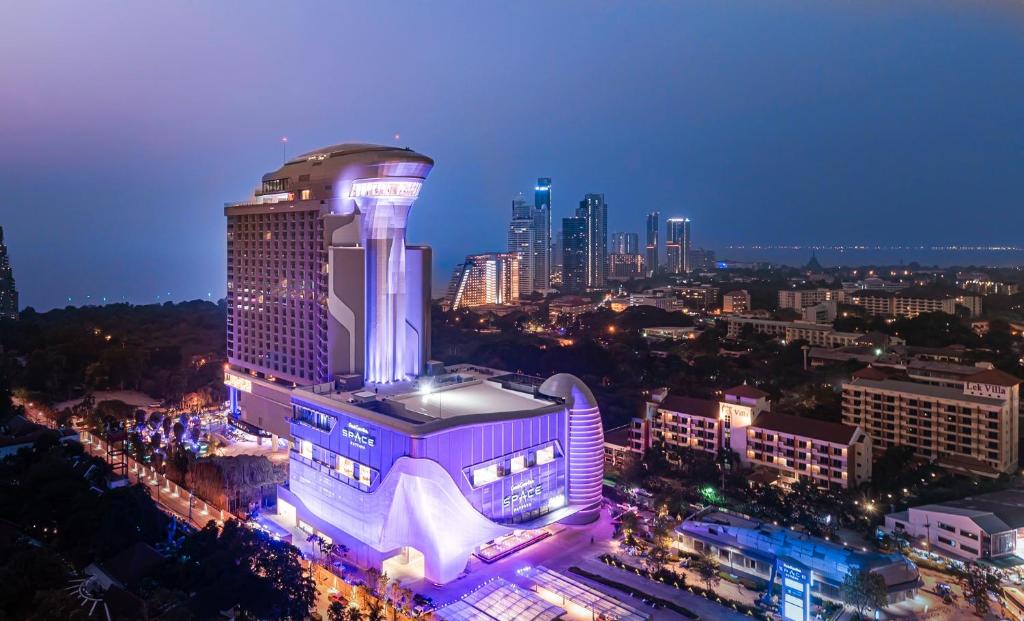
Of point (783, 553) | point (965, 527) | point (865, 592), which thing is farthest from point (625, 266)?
point (865, 592)

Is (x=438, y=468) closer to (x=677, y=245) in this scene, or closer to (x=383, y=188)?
(x=383, y=188)

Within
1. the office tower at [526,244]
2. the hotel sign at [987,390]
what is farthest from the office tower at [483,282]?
the hotel sign at [987,390]

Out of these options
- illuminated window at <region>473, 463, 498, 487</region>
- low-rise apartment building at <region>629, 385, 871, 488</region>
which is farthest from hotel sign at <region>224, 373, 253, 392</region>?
low-rise apartment building at <region>629, 385, 871, 488</region>

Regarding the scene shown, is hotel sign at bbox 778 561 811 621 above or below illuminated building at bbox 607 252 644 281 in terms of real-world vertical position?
below

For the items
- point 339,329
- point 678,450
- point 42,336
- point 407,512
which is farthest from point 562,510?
point 42,336

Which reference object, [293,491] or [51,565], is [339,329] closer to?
[293,491]

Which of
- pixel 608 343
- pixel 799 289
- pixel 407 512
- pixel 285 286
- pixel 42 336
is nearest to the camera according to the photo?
pixel 407 512

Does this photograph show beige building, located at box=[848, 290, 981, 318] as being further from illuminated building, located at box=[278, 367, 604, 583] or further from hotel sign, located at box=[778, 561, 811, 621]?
hotel sign, located at box=[778, 561, 811, 621]

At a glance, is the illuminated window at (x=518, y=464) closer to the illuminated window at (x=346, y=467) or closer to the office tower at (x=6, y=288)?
the illuminated window at (x=346, y=467)
